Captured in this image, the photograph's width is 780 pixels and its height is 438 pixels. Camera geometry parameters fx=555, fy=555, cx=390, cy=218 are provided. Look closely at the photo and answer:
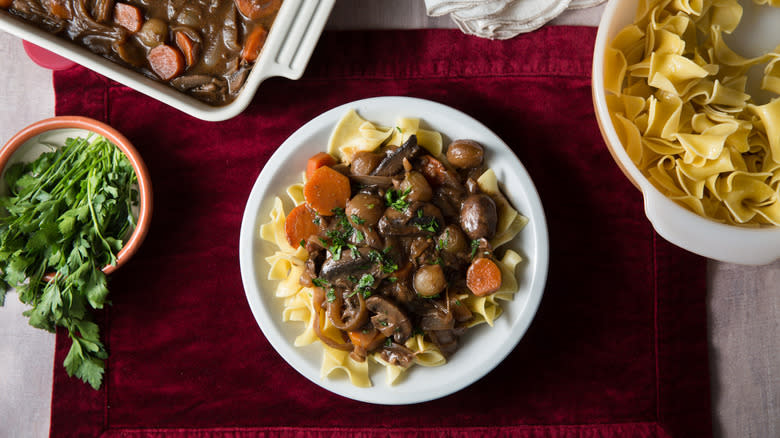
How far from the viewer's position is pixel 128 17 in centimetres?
279

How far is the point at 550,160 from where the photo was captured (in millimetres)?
3166

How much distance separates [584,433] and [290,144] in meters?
2.34

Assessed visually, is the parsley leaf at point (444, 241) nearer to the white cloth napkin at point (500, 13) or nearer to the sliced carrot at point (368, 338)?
the sliced carrot at point (368, 338)

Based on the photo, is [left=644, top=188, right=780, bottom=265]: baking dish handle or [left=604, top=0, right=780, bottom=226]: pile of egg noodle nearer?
[left=644, top=188, right=780, bottom=265]: baking dish handle

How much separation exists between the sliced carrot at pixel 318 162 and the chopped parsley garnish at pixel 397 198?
0.37 metres

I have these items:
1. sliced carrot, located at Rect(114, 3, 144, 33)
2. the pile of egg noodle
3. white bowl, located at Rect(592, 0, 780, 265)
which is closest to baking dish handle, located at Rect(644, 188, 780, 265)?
white bowl, located at Rect(592, 0, 780, 265)

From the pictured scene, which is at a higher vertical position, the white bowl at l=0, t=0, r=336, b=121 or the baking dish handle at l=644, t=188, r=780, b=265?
the white bowl at l=0, t=0, r=336, b=121

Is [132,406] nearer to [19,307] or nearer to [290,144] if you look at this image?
[19,307]


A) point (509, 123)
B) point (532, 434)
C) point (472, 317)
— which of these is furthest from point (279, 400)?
point (509, 123)

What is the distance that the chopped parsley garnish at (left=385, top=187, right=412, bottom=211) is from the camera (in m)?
2.70

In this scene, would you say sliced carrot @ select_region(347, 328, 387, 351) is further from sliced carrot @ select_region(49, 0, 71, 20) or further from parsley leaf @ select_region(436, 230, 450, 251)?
sliced carrot @ select_region(49, 0, 71, 20)

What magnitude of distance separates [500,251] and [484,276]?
0.90 ft

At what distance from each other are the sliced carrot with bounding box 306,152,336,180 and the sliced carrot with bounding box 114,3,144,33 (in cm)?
109

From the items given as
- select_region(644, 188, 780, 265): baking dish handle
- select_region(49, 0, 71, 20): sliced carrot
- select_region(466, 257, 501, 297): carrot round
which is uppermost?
select_region(49, 0, 71, 20): sliced carrot
